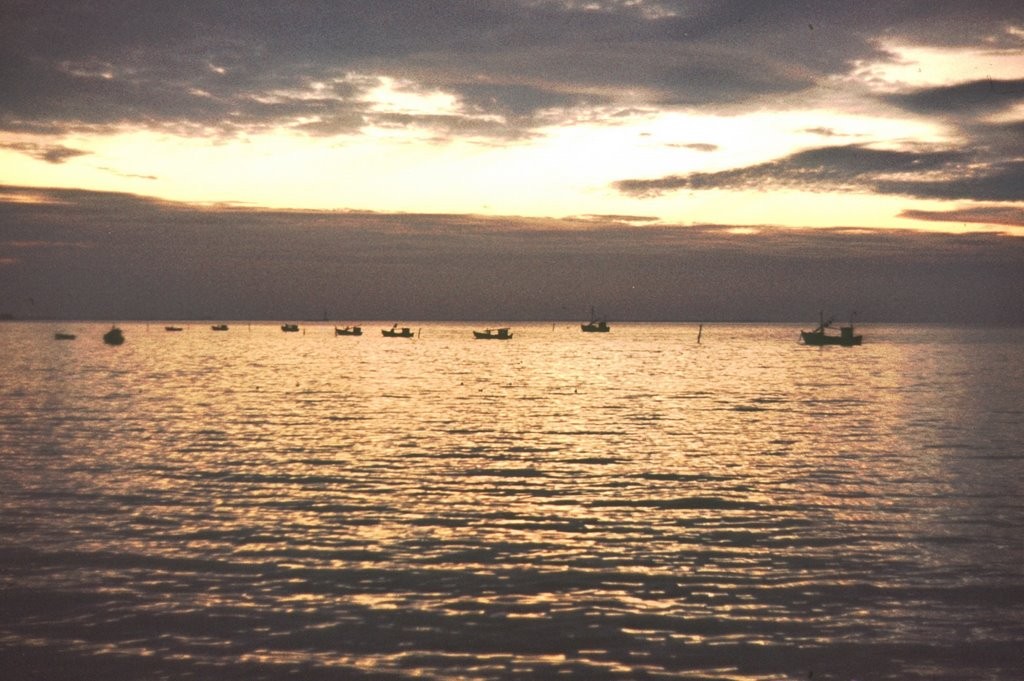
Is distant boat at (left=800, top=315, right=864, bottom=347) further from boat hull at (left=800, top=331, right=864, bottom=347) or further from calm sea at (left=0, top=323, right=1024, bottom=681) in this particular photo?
calm sea at (left=0, top=323, right=1024, bottom=681)

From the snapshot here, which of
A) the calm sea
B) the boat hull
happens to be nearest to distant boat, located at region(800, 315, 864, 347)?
the boat hull

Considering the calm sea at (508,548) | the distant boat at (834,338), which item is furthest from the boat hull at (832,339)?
the calm sea at (508,548)

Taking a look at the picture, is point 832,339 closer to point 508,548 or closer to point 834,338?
point 834,338

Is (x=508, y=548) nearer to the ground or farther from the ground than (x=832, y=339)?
farther from the ground

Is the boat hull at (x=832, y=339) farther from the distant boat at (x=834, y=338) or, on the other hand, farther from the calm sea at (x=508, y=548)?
the calm sea at (x=508, y=548)

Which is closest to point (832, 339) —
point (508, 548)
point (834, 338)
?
point (834, 338)

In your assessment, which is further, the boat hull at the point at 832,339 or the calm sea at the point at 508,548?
the boat hull at the point at 832,339

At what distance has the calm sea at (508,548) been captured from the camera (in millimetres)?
14594

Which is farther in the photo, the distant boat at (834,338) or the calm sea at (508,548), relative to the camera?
the distant boat at (834,338)

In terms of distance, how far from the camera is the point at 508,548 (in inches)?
844

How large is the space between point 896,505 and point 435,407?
115 ft

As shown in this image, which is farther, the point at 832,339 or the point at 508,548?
the point at 832,339

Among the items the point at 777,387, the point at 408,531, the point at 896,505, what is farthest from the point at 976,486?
the point at 777,387

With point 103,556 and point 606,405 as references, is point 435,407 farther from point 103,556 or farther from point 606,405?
point 103,556
